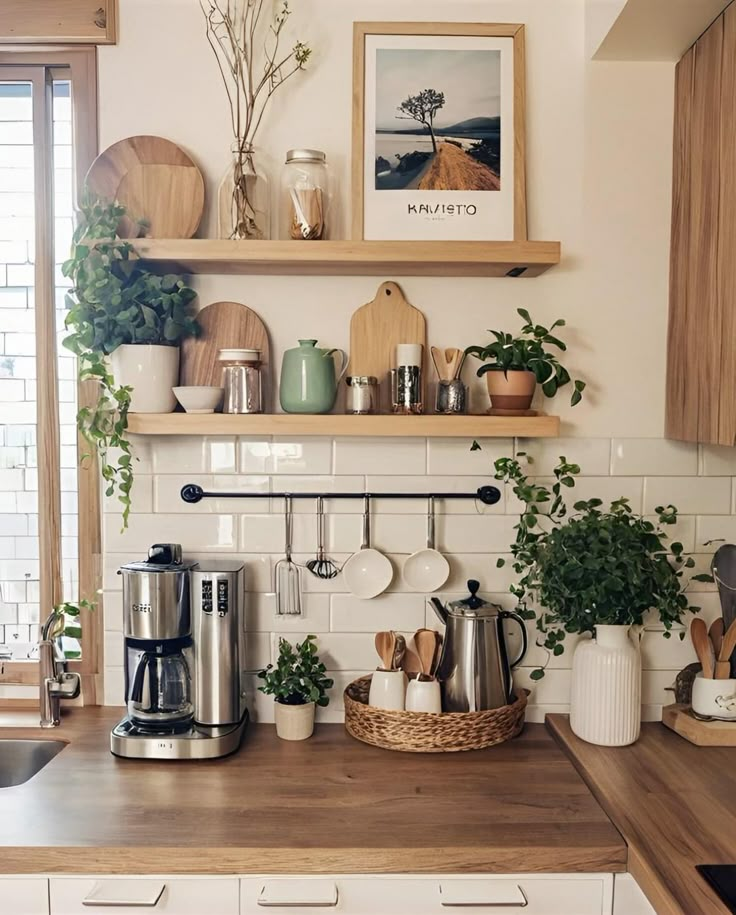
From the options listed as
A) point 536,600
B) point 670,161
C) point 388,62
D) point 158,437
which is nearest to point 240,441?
point 158,437

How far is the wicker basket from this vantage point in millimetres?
1848

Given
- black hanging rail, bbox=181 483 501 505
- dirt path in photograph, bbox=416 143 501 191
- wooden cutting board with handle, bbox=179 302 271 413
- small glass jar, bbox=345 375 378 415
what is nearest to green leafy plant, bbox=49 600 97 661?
black hanging rail, bbox=181 483 501 505

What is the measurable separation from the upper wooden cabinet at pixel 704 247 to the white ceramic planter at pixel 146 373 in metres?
1.11

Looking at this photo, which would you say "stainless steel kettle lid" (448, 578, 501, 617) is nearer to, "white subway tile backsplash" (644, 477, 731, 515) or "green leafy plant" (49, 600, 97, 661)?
"white subway tile backsplash" (644, 477, 731, 515)

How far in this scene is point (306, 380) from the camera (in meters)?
1.91

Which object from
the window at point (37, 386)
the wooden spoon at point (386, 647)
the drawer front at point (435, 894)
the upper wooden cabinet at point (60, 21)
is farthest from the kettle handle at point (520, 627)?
the upper wooden cabinet at point (60, 21)

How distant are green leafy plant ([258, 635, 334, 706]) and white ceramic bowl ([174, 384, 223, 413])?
55cm

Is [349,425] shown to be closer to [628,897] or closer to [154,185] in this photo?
[154,185]

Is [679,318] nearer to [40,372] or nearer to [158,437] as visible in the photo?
[158,437]

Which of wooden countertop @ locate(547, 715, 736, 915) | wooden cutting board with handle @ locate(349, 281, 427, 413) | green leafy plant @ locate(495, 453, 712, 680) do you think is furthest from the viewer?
wooden cutting board with handle @ locate(349, 281, 427, 413)

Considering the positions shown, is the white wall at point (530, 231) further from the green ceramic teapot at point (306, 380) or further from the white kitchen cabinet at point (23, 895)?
the white kitchen cabinet at point (23, 895)

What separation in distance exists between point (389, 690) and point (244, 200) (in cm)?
110

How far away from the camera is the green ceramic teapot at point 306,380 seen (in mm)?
1913

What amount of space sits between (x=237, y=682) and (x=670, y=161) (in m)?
1.50
